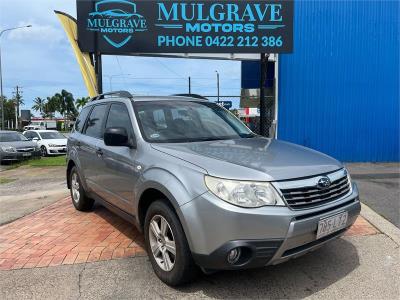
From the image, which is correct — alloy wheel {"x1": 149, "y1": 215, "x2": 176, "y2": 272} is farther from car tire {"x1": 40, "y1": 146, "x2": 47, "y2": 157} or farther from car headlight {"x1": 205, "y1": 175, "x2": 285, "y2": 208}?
car tire {"x1": 40, "y1": 146, "x2": 47, "y2": 157}

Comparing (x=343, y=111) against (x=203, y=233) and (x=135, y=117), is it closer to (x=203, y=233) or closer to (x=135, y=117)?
(x=135, y=117)

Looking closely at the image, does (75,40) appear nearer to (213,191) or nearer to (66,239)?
(66,239)

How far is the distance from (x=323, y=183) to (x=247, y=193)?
2.45ft

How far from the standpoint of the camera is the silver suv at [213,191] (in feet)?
10.5

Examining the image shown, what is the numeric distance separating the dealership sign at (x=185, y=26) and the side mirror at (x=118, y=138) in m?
6.59

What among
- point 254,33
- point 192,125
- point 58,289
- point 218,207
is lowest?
point 58,289

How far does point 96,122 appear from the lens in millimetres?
5879

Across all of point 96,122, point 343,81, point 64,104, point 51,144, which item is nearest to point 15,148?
point 51,144

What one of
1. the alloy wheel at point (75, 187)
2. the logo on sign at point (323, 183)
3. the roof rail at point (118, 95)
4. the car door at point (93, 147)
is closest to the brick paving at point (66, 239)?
the alloy wheel at point (75, 187)

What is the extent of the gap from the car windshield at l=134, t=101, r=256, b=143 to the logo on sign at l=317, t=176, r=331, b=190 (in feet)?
4.57

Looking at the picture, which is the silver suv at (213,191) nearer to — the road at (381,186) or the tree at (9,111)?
the road at (381,186)

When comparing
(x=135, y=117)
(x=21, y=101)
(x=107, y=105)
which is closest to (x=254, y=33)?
(x=107, y=105)

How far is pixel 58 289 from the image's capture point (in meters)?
3.86

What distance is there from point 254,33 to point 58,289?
830 cm
